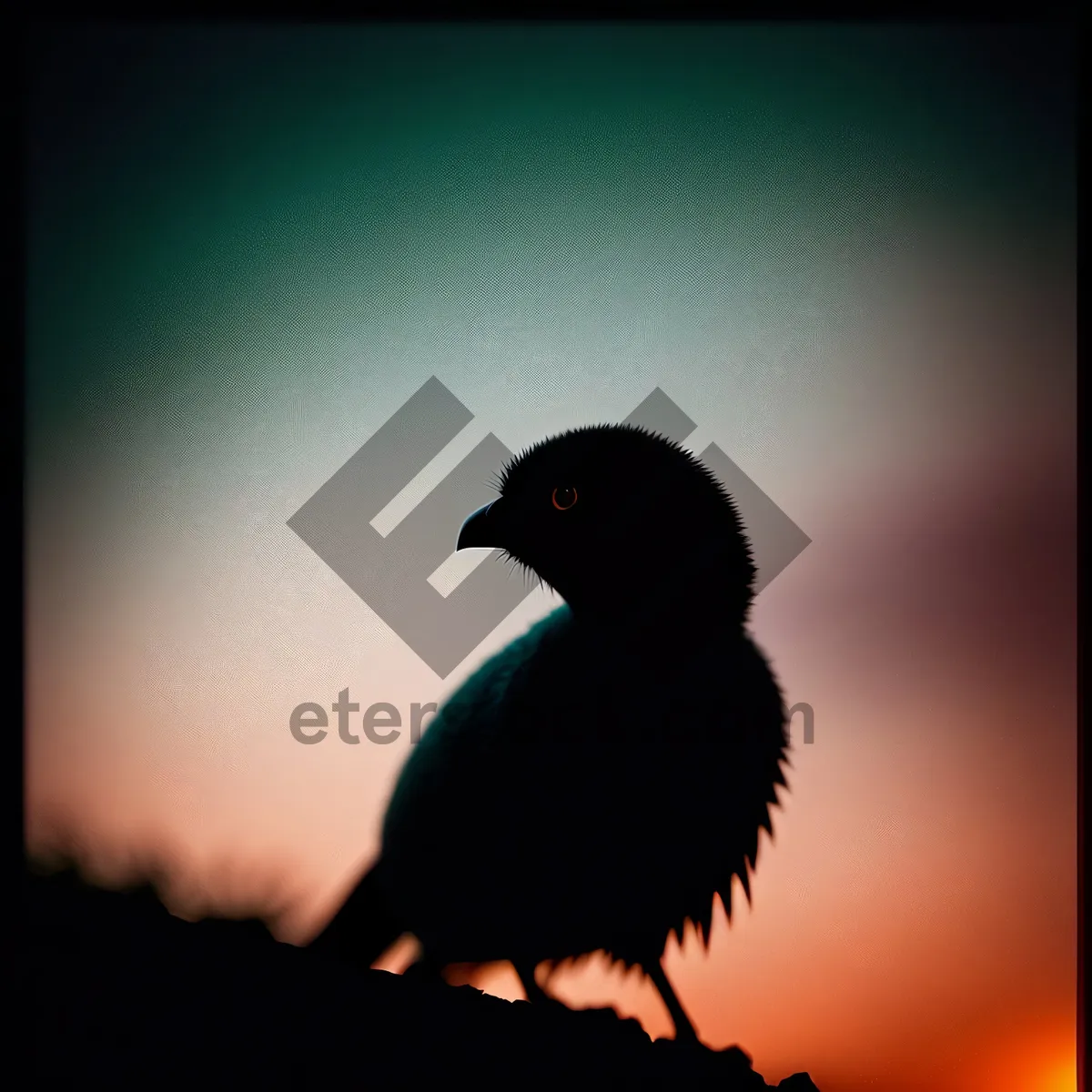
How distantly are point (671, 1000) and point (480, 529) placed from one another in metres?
0.97

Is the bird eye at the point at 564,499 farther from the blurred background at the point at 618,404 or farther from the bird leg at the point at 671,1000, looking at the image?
the bird leg at the point at 671,1000

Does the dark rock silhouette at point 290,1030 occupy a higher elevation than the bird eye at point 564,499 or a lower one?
lower

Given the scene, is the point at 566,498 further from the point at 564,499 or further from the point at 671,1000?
the point at 671,1000

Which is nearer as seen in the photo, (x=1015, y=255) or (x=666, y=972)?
(x=666, y=972)

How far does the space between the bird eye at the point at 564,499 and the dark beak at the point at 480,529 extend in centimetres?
12

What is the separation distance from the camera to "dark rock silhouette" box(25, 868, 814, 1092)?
53.8 inches

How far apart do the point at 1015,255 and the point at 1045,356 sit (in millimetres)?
216

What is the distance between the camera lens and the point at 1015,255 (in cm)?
162

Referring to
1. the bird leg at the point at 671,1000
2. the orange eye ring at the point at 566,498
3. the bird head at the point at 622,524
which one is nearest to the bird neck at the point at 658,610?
the bird head at the point at 622,524

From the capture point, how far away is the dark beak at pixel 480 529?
1.50 m

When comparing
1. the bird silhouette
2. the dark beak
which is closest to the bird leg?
the bird silhouette

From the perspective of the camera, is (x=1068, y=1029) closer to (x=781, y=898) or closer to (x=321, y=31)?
(x=781, y=898)

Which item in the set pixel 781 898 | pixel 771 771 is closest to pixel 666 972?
pixel 781 898

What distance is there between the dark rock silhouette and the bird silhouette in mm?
100
